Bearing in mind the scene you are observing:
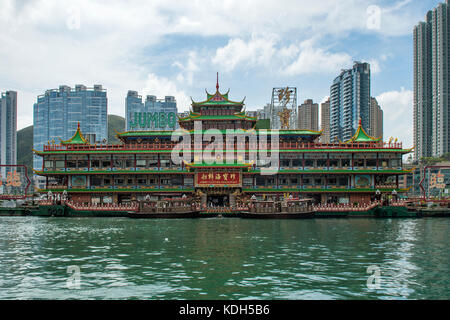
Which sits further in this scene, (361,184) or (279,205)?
(361,184)

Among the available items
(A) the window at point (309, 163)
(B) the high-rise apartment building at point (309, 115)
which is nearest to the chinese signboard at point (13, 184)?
(A) the window at point (309, 163)

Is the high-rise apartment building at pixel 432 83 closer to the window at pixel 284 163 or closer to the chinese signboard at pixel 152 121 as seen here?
the window at pixel 284 163

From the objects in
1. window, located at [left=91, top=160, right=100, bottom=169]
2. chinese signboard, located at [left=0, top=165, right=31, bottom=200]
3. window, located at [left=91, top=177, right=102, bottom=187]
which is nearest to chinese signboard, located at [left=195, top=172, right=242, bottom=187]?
window, located at [left=91, top=177, right=102, bottom=187]

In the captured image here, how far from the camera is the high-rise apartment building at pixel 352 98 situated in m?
157

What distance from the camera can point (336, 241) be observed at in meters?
30.4

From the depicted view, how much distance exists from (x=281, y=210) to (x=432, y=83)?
117m

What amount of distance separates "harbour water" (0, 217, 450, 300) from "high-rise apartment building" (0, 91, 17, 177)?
14603 centimetres

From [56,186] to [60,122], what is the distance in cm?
11197

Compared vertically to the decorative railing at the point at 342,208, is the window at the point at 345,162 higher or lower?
higher

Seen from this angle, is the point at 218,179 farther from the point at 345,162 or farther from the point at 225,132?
the point at 345,162

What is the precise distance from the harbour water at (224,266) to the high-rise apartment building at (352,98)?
129 m
